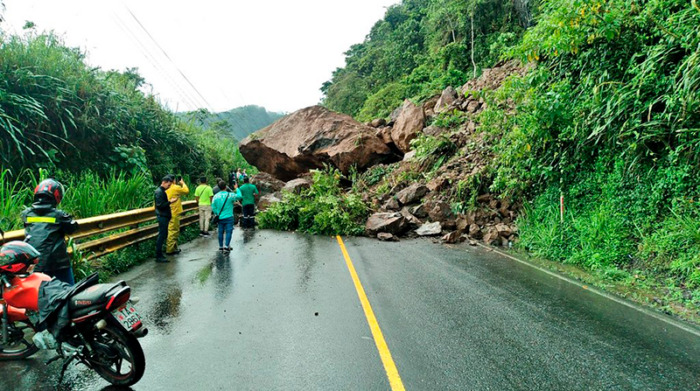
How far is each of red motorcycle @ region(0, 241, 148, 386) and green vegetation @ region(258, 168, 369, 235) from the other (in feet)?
32.3

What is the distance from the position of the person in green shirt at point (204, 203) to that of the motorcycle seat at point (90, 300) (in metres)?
9.09

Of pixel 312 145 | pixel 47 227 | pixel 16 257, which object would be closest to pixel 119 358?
pixel 16 257

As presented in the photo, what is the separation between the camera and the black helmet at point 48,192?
430 cm

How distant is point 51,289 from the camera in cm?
354

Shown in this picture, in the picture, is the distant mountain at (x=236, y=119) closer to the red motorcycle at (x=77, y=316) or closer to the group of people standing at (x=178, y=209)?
the group of people standing at (x=178, y=209)

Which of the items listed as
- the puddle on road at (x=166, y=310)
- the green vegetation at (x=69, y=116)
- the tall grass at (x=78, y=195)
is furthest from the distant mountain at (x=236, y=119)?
the puddle on road at (x=166, y=310)

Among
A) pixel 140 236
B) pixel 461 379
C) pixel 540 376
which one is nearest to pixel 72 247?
pixel 140 236

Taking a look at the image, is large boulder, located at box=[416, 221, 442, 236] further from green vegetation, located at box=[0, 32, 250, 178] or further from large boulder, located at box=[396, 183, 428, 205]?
green vegetation, located at box=[0, 32, 250, 178]

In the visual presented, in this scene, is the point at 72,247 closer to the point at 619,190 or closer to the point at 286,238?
the point at 286,238

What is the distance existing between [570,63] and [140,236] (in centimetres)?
1141

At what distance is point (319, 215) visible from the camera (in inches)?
535

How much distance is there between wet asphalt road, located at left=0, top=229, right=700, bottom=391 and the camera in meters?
3.59

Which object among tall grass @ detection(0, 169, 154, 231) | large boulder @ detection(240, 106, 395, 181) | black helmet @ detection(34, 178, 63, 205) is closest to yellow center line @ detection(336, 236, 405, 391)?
black helmet @ detection(34, 178, 63, 205)

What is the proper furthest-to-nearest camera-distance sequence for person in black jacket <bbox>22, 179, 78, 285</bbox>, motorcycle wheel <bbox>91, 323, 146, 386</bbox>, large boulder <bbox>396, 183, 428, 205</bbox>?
large boulder <bbox>396, 183, 428, 205</bbox>, person in black jacket <bbox>22, 179, 78, 285</bbox>, motorcycle wheel <bbox>91, 323, 146, 386</bbox>
